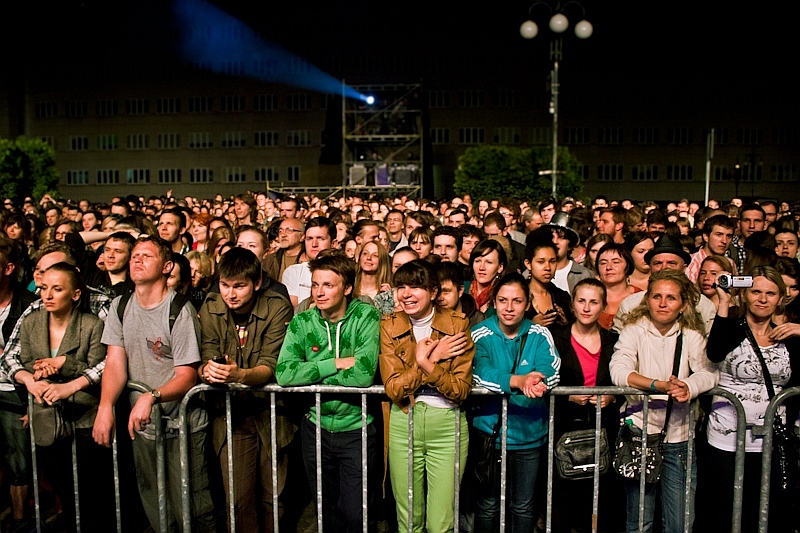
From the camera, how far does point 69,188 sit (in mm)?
72812

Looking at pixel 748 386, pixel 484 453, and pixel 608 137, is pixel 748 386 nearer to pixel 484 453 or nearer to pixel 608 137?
pixel 484 453

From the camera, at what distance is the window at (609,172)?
67.4 meters

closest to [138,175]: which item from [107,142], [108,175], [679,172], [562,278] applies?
[108,175]

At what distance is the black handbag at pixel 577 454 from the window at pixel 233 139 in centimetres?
6767

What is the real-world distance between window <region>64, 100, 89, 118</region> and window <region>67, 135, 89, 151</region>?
2047 mm

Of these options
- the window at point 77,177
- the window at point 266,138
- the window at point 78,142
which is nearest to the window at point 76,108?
the window at point 78,142

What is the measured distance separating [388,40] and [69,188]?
114 ft

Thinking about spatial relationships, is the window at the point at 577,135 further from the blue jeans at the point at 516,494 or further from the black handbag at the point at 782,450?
the blue jeans at the point at 516,494

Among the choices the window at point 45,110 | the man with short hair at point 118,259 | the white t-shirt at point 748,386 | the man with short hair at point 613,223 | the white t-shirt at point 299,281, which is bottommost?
the white t-shirt at point 748,386

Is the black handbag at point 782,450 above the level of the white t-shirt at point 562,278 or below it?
below

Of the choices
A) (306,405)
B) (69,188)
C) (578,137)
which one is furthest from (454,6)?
(306,405)

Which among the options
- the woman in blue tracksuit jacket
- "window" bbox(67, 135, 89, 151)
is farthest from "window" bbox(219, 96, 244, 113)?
the woman in blue tracksuit jacket

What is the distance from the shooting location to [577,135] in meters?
67.0

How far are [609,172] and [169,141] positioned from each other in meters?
41.6
